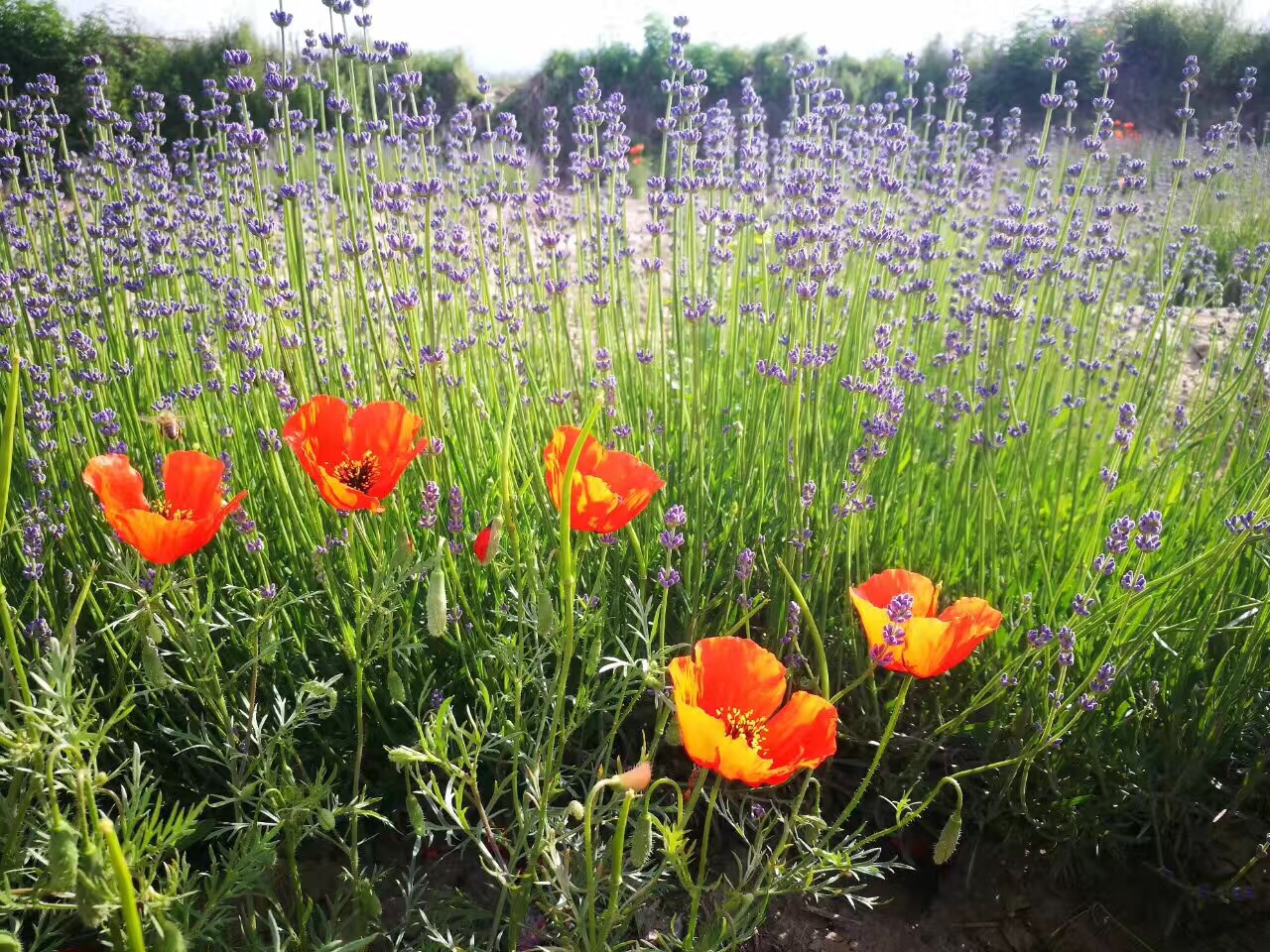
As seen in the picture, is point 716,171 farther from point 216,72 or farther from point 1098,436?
point 216,72

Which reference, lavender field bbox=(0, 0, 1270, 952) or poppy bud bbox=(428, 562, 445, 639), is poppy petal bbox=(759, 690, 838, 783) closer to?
lavender field bbox=(0, 0, 1270, 952)

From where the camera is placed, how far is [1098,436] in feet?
10.3

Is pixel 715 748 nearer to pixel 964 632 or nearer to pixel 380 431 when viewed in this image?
pixel 964 632

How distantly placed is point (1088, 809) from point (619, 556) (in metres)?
1.07

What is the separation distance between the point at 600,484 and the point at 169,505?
69 centimetres

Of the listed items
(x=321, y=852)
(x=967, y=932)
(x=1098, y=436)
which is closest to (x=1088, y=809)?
(x=967, y=932)

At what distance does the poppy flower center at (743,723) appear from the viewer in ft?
3.86

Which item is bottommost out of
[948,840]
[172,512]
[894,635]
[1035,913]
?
[1035,913]

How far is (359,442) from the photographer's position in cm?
142

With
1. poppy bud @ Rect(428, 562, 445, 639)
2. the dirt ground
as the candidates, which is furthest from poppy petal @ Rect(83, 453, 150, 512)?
the dirt ground

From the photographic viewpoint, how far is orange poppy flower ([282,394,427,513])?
127 centimetres

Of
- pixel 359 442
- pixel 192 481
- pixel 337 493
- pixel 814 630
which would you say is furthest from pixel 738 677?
pixel 192 481

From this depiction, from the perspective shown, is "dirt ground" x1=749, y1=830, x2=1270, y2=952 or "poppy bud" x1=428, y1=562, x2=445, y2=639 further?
"dirt ground" x1=749, y1=830, x2=1270, y2=952

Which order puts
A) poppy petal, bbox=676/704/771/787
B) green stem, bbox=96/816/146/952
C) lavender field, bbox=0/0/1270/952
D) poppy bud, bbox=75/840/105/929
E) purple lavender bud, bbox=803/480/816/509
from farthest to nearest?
1. purple lavender bud, bbox=803/480/816/509
2. lavender field, bbox=0/0/1270/952
3. poppy petal, bbox=676/704/771/787
4. poppy bud, bbox=75/840/105/929
5. green stem, bbox=96/816/146/952
